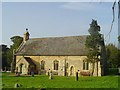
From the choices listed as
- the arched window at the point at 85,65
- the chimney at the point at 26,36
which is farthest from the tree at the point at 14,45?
the arched window at the point at 85,65

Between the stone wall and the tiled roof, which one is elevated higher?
the tiled roof

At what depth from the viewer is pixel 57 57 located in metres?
58.7

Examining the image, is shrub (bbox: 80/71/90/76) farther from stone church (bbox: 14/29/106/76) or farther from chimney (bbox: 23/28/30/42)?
chimney (bbox: 23/28/30/42)

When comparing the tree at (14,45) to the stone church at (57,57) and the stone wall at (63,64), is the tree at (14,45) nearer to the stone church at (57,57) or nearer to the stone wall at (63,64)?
the stone church at (57,57)

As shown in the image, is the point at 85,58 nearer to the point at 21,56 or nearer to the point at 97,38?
the point at 97,38

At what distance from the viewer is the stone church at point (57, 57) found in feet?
183

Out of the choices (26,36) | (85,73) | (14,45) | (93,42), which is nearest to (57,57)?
(85,73)

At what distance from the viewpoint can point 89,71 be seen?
54.6m

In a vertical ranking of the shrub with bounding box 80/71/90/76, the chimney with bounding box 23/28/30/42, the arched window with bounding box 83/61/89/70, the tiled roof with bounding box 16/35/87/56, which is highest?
the chimney with bounding box 23/28/30/42

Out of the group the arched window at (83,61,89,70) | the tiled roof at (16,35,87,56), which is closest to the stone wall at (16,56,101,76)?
the arched window at (83,61,89,70)

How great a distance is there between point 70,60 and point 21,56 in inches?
479

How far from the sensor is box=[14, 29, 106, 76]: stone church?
55.7 m

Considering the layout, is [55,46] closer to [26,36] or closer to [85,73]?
[85,73]

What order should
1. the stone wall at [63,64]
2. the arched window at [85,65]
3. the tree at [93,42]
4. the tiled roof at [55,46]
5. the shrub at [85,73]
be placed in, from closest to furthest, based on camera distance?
the tree at [93,42], the shrub at [85,73], the arched window at [85,65], the stone wall at [63,64], the tiled roof at [55,46]
